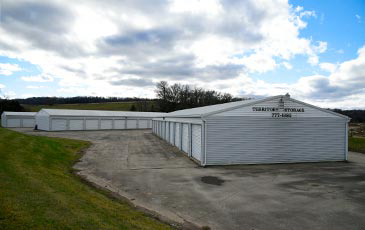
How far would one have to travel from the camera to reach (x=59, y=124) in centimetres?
4262

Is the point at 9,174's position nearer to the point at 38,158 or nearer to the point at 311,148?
the point at 38,158

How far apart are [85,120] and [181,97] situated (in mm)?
29555

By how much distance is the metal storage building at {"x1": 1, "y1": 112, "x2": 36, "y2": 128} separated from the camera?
51688 mm

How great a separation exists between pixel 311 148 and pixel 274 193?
26.3ft

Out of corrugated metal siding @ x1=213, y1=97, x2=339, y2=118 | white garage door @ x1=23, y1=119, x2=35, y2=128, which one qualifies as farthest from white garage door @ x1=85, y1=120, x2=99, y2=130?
corrugated metal siding @ x1=213, y1=97, x2=339, y2=118

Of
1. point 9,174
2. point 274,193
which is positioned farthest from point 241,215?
point 9,174

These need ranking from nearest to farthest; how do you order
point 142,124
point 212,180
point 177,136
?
1. point 212,180
2. point 177,136
3. point 142,124

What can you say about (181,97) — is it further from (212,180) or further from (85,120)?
(212,180)

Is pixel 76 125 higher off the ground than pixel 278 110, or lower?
lower

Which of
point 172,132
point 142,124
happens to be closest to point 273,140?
point 172,132

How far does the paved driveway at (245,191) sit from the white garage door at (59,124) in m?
31.6

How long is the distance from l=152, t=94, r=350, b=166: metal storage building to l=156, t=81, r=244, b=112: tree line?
169 ft

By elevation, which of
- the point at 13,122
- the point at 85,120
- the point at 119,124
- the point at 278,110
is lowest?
the point at 119,124

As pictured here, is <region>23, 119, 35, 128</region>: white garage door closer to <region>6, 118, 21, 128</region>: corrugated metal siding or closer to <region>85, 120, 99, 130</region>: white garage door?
<region>6, 118, 21, 128</region>: corrugated metal siding
